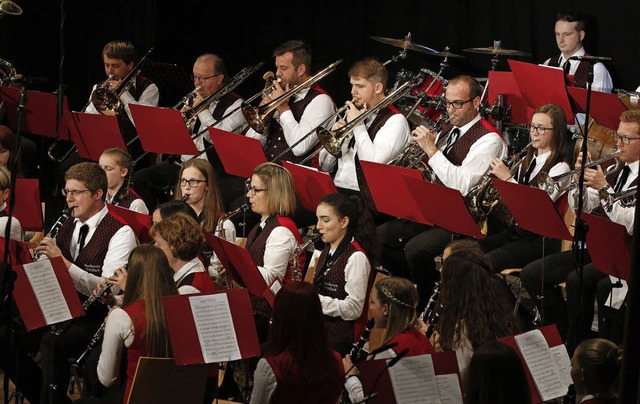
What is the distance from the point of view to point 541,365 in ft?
13.0

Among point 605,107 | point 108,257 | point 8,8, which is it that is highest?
point 8,8

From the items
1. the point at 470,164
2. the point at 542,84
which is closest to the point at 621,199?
the point at 470,164

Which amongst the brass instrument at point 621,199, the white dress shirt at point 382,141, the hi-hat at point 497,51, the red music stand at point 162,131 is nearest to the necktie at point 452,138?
the white dress shirt at point 382,141

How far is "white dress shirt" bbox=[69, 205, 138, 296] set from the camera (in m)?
5.31

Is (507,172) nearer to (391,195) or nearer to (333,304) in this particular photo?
(391,195)

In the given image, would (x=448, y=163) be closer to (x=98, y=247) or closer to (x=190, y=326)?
(x=98, y=247)

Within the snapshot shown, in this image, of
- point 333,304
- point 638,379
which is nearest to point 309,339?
point 333,304

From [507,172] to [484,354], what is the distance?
2.71m

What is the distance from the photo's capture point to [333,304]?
17.1 feet

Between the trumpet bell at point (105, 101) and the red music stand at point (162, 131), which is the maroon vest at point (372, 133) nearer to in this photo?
the red music stand at point (162, 131)

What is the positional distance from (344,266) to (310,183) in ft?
2.91

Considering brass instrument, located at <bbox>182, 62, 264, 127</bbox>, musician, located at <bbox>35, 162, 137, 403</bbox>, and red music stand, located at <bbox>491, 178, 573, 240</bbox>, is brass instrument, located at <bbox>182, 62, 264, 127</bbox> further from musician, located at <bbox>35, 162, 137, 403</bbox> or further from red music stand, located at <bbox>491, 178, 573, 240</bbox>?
red music stand, located at <bbox>491, 178, 573, 240</bbox>

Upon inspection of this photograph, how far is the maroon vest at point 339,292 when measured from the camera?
5277 millimetres

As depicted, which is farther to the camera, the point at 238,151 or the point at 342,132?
the point at 342,132
